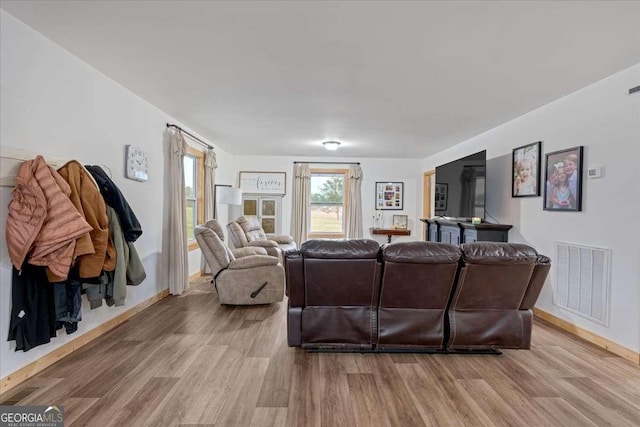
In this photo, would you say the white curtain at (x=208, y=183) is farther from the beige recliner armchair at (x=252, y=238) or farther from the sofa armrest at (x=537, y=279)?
the sofa armrest at (x=537, y=279)

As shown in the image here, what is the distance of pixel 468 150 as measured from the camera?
211 inches

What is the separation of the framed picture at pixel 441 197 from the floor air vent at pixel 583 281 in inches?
85.1

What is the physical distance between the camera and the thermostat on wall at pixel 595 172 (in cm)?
290

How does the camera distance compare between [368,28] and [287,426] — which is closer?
[287,426]

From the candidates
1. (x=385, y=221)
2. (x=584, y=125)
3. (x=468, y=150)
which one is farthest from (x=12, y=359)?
(x=385, y=221)

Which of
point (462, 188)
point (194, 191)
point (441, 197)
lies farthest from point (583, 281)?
point (194, 191)

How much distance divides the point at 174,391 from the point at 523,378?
242 centimetres

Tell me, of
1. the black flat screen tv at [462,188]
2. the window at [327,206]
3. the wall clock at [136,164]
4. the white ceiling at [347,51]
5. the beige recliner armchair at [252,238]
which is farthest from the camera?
the window at [327,206]

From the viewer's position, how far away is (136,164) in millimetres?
3424

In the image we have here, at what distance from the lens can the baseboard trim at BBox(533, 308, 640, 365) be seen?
260cm

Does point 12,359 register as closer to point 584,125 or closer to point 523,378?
point 523,378

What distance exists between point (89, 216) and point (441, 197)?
5.00m
